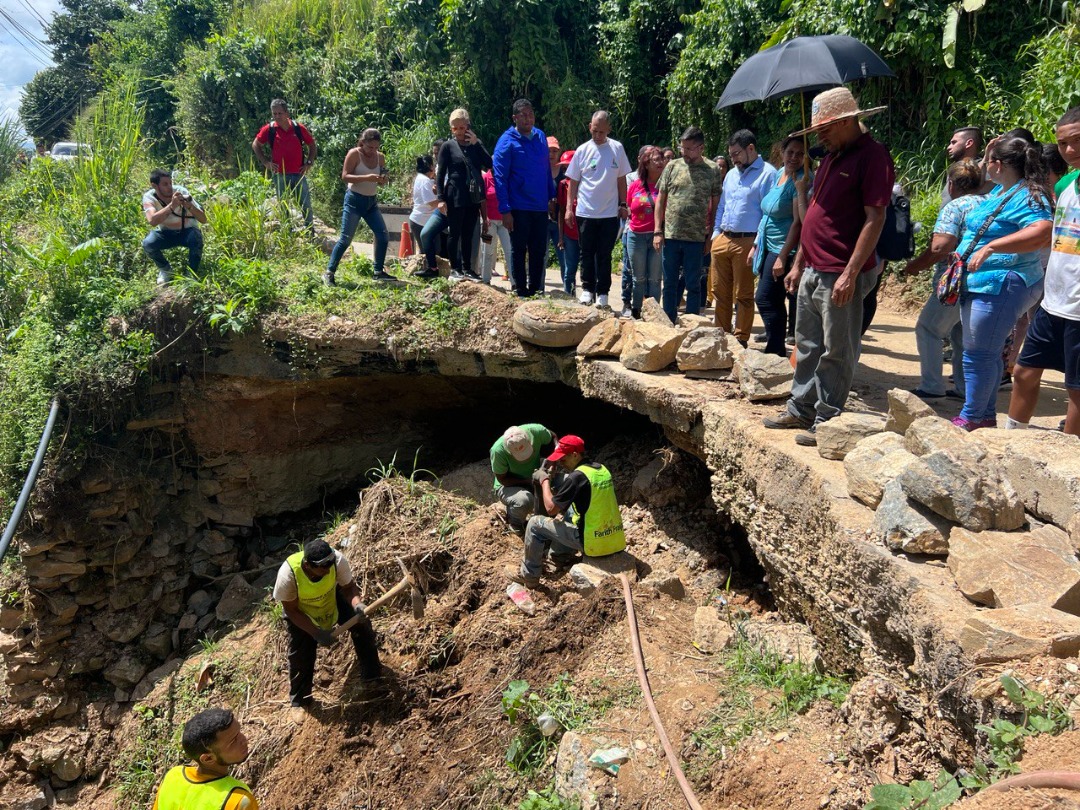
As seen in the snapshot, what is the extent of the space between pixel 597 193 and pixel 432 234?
1.60m

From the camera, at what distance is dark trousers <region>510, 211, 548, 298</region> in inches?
265

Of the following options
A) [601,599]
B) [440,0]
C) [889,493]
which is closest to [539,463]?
[601,599]

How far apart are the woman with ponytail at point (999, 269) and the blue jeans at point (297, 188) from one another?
631 cm

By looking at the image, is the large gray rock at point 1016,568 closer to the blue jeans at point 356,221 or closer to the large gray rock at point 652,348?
the large gray rock at point 652,348

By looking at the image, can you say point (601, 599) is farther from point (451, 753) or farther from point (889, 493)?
point (889, 493)

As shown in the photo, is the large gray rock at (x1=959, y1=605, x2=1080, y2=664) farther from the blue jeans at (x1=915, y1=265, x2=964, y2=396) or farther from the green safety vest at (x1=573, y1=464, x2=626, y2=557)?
the blue jeans at (x1=915, y1=265, x2=964, y2=396)

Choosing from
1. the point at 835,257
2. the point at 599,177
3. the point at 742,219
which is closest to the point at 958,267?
the point at 835,257

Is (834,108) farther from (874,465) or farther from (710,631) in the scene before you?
(710,631)

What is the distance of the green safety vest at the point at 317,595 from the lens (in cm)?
511

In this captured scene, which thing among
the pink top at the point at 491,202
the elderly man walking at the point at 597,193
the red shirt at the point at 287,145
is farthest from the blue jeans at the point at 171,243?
the elderly man walking at the point at 597,193

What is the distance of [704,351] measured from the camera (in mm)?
5246

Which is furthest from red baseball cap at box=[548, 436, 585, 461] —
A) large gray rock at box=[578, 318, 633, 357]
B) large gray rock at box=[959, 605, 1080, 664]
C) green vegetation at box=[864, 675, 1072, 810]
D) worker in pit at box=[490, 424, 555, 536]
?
green vegetation at box=[864, 675, 1072, 810]

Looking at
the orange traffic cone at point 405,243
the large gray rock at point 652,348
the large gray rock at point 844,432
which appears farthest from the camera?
the orange traffic cone at point 405,243

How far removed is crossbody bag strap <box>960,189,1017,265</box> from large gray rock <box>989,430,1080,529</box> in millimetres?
1229
